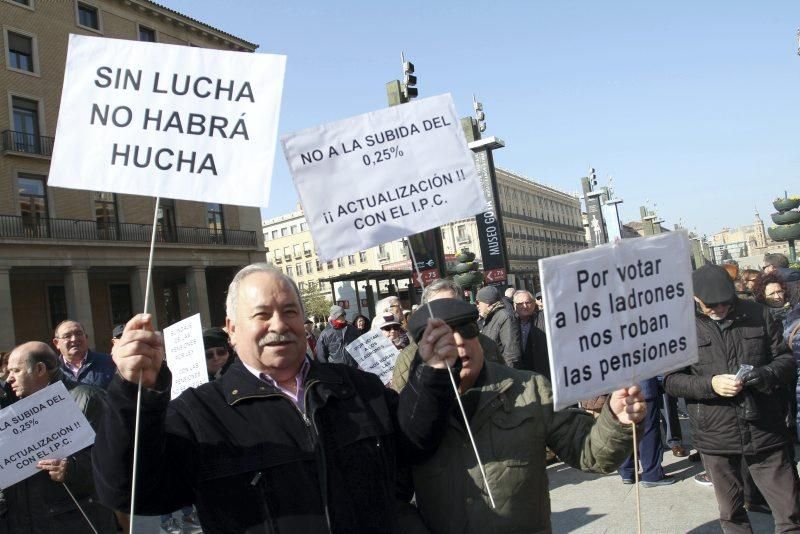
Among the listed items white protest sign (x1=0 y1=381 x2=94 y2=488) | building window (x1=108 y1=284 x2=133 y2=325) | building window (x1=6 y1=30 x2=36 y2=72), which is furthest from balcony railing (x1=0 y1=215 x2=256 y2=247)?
white protest sign (x1=0 y1=381 x2=94 y2=488)

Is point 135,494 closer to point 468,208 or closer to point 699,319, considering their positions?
point 468,208

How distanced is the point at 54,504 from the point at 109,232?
25760 mm

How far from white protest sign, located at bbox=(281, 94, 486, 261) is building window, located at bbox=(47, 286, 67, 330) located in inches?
1057

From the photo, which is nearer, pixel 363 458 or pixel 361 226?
pixel 363 458

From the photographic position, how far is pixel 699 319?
13.3ft

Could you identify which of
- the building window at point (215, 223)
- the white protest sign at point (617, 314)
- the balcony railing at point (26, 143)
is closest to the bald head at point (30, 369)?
the white protest sign at point (617, 314)

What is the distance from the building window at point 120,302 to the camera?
2878cm

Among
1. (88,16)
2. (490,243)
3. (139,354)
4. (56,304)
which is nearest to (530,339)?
(139,354)

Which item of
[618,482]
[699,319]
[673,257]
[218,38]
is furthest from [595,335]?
[218,38]

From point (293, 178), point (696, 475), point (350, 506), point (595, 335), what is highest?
point (293, 178)

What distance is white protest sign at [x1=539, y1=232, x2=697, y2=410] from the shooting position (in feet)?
7.46

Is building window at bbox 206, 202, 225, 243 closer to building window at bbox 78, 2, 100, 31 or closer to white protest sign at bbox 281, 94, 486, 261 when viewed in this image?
building window at bbox 78, 2, 100, 31

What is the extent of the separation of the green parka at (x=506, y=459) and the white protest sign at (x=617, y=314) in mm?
196

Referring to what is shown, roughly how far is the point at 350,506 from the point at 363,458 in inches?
6.1
